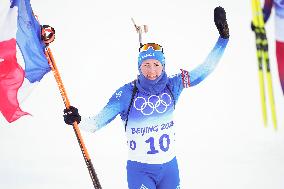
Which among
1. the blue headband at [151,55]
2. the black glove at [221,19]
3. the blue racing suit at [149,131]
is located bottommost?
the blue racing suit at [149,131]

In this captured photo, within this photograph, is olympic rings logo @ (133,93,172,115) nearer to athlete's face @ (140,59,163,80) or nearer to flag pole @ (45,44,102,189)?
athlete's face @ (140,59,163,80)

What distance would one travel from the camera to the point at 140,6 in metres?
12.8

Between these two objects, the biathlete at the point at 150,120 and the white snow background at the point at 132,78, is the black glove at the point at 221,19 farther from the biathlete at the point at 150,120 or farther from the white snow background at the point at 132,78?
the white snow background at the point at 132,78

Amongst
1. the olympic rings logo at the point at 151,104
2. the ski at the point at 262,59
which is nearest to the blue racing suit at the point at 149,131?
the olympic rings logo at the point at 151,104

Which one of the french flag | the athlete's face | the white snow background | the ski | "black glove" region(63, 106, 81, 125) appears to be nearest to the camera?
the ski

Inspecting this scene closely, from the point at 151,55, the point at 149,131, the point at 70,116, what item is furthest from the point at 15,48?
the point at 149,131

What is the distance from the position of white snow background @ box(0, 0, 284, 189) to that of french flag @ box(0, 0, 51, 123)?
2.99m

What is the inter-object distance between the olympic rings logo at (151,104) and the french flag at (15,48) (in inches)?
42.9

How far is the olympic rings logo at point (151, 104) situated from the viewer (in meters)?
5.48

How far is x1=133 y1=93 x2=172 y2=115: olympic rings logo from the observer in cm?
548

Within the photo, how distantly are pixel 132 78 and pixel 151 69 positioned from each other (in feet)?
19.4

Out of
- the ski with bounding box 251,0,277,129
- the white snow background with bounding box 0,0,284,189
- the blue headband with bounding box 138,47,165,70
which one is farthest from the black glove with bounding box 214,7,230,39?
the white snow background with bounding box 0,0,284,189

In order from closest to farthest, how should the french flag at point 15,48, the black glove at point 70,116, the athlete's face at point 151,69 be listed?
the black glove at point 70,116 → the athlete's face at point 151,69 → the french flag at point 15,48

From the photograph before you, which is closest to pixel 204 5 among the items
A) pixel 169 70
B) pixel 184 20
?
pixel 184 20
